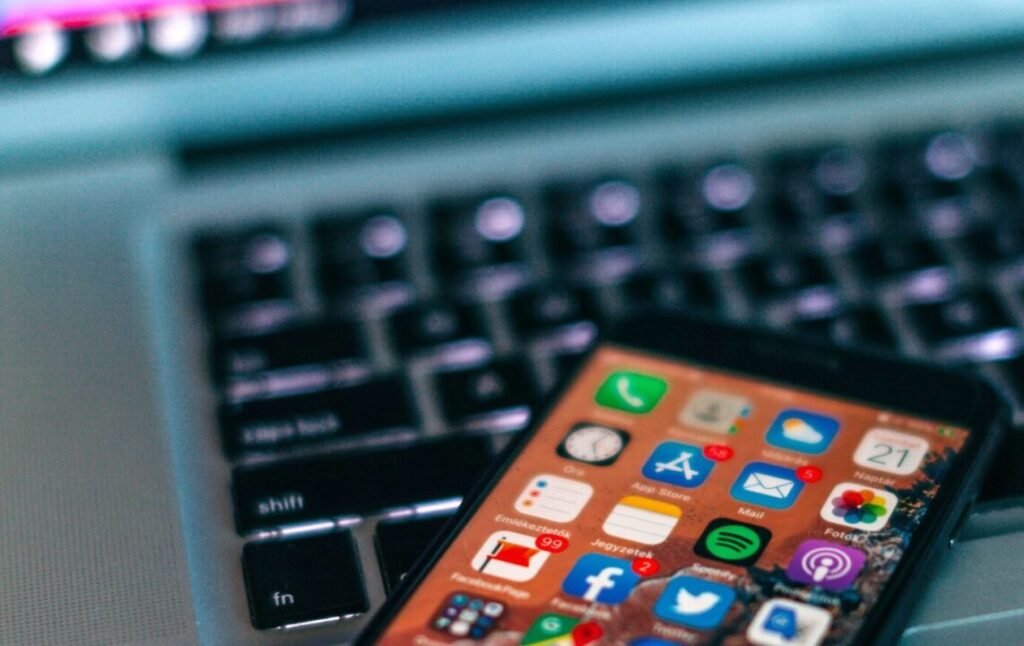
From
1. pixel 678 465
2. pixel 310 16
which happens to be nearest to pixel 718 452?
pixel 678 465

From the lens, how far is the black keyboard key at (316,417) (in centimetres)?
39

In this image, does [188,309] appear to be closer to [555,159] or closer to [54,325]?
[54,325]

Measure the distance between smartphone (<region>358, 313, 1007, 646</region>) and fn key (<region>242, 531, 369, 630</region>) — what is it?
2 centimetres

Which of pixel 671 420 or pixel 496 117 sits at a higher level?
pixel 496 117

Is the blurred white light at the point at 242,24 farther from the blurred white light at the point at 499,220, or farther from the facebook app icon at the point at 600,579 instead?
the facebook app icon at the point at 600,579

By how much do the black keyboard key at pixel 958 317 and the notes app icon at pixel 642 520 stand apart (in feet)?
0.42

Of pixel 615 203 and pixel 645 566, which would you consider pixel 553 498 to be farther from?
pixel 615 203

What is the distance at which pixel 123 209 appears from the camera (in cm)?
49

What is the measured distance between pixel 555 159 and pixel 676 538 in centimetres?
21

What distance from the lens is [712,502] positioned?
1.15 ft

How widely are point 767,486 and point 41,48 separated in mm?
305

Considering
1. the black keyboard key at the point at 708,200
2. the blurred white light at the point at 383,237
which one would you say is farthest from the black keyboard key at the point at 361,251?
the black keyboard key at the point at 708,200

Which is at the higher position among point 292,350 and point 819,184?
point 819,184

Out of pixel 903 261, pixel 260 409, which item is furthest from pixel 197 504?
pixel 903 261
